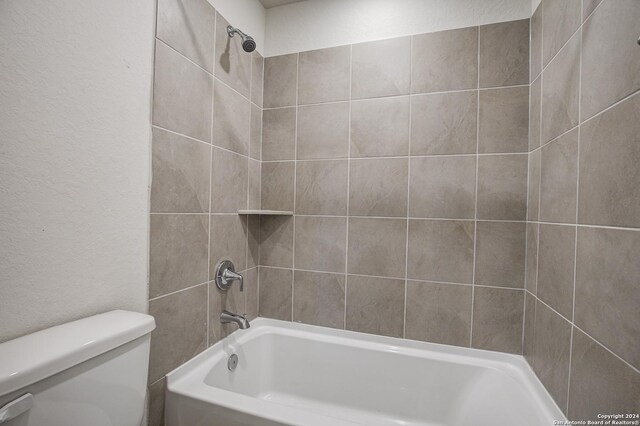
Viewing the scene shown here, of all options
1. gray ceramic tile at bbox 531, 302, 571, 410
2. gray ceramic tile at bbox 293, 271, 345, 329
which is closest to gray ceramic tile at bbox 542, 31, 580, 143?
gray ceramic tile at bbox 531, 302, 571, 410

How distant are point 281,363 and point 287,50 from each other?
1785 millimetres

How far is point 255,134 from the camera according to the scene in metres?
1.69

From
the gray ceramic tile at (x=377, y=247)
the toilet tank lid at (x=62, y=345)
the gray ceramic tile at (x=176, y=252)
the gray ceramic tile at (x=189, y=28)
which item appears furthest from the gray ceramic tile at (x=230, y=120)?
the toilet tank lid at (x=62, y=345)

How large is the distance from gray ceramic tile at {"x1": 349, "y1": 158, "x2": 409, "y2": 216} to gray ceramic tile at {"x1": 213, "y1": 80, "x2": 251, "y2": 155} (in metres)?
0.61

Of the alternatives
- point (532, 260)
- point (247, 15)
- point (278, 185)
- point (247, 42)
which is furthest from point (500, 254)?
point (247, 15)

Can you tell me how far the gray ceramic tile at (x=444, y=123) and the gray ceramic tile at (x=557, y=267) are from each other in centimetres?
52

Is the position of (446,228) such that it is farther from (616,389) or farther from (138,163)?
(138,163)

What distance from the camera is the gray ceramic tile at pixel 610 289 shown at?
65 cm

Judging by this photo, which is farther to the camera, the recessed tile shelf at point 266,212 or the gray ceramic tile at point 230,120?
the recessed tile shelf at point 266,212

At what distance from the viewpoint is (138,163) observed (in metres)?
0.98

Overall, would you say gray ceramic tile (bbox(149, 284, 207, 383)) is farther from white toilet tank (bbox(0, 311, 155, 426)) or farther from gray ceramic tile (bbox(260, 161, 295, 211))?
gray ceramic tile (bbox(260, 161, 295, 211))

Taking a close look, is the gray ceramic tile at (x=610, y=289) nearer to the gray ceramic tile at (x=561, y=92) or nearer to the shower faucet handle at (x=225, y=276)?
the gray ceramic tile at (x=561, y=92)

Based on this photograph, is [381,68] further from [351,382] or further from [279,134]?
[351,382]

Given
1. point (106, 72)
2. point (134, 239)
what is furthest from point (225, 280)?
point (106, 72)
